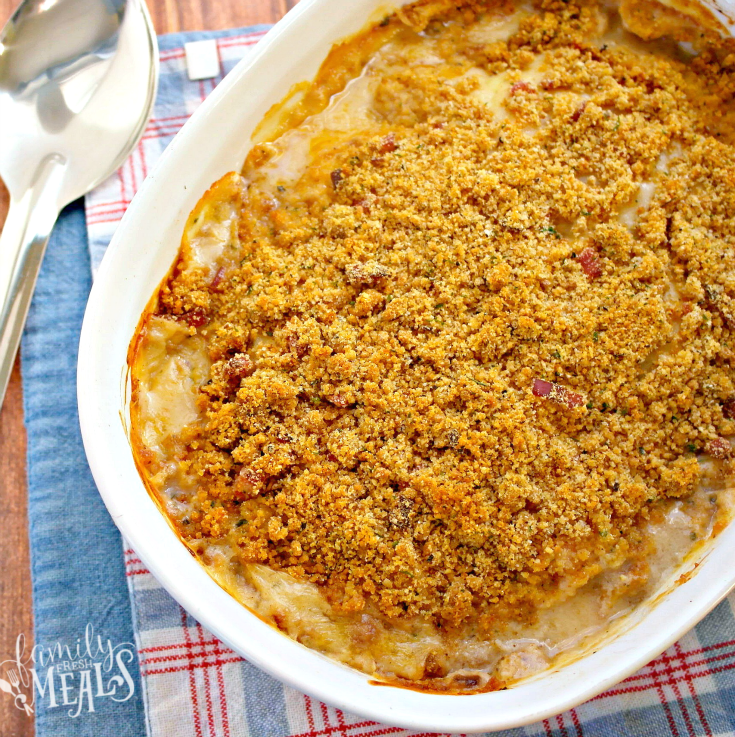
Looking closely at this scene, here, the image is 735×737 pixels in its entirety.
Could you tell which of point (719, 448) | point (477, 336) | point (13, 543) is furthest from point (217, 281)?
point (719, 448)

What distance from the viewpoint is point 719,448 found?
120 cm

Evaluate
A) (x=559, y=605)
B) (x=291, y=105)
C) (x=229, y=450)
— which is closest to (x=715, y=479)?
(x=559, y=605)

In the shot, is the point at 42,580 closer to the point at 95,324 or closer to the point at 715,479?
the point at 95,324

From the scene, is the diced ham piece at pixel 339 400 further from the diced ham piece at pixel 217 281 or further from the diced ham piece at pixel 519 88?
the diced ham piece at pixel 519 88

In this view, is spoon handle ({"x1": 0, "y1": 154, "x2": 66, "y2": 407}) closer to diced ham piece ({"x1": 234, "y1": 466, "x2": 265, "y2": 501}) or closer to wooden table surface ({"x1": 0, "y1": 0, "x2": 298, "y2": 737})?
wooden table surface ({"x1": 0, "y1": 0, "x2": 298, "y2": 737})

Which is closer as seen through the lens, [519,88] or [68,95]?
[519,88]

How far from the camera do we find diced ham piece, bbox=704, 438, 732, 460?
1.20 meters

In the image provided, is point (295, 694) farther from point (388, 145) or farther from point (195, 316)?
point (388, 145)

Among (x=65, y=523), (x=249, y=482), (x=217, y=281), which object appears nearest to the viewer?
(x=249, y=482)

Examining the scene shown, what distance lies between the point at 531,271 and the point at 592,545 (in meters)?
0.47

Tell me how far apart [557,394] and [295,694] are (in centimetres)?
72

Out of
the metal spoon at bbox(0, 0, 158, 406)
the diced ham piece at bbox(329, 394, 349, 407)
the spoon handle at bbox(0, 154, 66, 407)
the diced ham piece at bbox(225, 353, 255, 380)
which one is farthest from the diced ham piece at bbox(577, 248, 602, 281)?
the spoon handle at bbox(0, 154, 66, 407)

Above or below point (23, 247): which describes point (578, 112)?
above

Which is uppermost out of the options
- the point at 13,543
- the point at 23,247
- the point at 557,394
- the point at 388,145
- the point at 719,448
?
the point at 388,145
